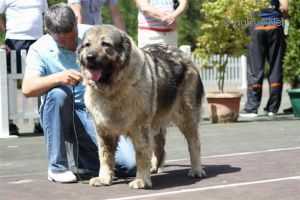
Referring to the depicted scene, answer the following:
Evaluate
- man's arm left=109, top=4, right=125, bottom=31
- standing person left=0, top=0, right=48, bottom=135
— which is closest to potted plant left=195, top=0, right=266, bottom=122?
man's arm left=109, top=4, right=125, bottom=31

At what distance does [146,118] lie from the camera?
6207 mm

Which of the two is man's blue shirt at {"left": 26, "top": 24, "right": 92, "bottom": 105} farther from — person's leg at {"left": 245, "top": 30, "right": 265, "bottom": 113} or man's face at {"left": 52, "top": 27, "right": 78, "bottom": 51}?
person's leg at {"left": 245, "top": 30, "right": 265, "bottom": 113}

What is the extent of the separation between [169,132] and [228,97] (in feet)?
4.86

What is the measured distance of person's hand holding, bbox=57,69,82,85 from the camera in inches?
245

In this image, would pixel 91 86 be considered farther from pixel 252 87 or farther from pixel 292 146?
pixel 252 87

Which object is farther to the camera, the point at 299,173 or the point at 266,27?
the point at 266,27

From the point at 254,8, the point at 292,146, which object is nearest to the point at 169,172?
the point at 292,146

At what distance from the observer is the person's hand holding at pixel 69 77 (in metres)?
6.21

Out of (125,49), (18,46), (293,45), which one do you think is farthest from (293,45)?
(125,49)

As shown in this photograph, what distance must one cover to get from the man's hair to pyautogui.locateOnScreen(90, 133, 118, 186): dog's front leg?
98 centimetres

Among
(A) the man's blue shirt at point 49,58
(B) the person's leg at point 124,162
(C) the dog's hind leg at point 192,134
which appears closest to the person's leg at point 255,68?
(C) the dog's hind leg at point 192,134

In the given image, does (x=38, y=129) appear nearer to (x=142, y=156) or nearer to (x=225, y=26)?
(x=225, y=26)

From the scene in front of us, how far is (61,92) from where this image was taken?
254 inches

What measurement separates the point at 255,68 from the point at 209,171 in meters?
5.43
